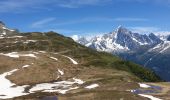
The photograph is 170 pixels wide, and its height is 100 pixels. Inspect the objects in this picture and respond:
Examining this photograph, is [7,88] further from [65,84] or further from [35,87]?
[65,84]

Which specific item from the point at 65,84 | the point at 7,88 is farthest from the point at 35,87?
the point at 65,84

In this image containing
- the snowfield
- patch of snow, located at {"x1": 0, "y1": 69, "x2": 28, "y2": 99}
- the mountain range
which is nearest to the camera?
the mountain range

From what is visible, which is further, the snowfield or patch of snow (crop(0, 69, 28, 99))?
the snowfield

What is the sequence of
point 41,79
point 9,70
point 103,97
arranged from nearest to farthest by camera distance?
1. point 103,97
2. point 41,79
3. point 9,70

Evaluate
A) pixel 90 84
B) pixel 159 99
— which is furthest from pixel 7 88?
pixel 159 99

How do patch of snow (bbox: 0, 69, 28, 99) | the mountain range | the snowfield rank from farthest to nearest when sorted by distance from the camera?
the snowfield
patch of snow (bbox: 0, 69, 28, 99)
the mountain range

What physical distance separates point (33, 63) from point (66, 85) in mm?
53966

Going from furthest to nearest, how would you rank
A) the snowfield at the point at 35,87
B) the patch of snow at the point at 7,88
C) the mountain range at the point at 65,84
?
the snowfield at the point at 35,87 < the patch of snow at the point at 7,88 < the mountain range at the point at 65,84

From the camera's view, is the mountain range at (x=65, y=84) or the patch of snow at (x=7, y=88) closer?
the mountain range at (x=65, y=84)

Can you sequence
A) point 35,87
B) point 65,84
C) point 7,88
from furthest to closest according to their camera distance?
point 65,84
point 35,87
point 7,88

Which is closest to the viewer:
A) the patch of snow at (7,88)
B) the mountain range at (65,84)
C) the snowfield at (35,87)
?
the mountain range at (65,84)

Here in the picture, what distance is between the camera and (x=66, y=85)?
141 m

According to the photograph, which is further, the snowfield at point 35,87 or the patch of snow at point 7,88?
the snowfield at point 35,87

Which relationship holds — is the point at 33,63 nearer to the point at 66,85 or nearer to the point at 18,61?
the point at 18,61
